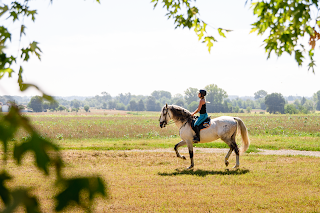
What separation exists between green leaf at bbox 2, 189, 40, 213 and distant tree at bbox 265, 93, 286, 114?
457 ft

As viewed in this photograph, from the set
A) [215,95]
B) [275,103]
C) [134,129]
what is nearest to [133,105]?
[215,95]

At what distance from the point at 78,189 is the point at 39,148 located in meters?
0.19

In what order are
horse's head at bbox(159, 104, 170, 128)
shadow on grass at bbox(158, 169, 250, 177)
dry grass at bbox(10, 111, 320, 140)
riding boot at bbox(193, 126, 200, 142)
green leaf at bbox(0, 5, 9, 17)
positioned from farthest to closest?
dry grass at bbox(10, 111, 320, 140) → horse's head at bbox(159, 104, 170, 128) → riding boot at bbox(193, 126, 200, 142) → shadow on grass at bbox(158, 169, 250, 177) → green leaf at bbox(0, 5, 9, 17)

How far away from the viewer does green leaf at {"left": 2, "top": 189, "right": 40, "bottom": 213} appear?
775mm

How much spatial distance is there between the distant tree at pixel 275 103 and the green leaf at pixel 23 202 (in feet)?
457

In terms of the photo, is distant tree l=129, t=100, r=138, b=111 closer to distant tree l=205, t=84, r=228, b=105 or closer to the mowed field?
distant tree l=205, t=84, r=228, b=105

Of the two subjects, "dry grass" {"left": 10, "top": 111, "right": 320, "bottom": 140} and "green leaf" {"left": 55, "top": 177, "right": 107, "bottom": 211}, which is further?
"dry grass" {"left": 10, "top": 111, "right": 320, "bottom": 140}

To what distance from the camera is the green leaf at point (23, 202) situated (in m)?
0.77

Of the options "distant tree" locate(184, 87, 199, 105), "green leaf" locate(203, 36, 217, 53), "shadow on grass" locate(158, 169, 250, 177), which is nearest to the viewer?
"green leaf" locate(203, 36, 217, 53)

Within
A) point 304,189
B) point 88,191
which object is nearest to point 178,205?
point 304,189

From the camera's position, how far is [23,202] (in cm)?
81

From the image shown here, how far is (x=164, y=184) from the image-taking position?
821 centimetres

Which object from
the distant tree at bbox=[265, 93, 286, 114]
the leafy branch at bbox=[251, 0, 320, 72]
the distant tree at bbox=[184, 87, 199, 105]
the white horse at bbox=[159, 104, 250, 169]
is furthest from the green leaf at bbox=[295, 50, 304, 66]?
the distant tree at bbox=[184, 87, 199, 105]

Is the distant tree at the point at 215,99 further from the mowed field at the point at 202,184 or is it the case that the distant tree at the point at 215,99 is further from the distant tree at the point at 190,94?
the mowed field at the point at 202,184
